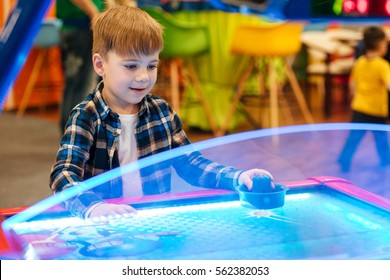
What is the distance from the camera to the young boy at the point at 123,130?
0.69 m

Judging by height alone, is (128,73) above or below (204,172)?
above

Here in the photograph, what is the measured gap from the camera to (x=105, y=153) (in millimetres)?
784

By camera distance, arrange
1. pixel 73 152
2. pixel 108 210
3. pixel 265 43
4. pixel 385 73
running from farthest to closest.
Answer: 1. pixel 265 43
2. pixel 385 73
3. pixel 73 152
4. pixel 108 210

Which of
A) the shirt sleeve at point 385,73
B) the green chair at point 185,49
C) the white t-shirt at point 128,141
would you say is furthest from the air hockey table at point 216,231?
the shirt sleeve at point 385,73

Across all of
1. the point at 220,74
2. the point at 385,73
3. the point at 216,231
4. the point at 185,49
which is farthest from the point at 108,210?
the point at 220,74

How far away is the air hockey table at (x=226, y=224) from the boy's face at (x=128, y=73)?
0.25 feet

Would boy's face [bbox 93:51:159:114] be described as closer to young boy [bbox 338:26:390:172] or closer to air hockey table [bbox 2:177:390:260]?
air hockey table [bbox 2:177:390:260]

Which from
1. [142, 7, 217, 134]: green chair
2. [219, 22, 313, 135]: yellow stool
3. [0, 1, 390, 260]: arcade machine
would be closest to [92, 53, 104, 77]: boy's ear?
[0, 1, 390, 260]: arcade machine

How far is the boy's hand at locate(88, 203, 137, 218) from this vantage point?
0.64m

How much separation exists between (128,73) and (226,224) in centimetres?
19

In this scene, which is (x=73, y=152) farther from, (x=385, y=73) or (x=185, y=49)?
(x=385, y=73)

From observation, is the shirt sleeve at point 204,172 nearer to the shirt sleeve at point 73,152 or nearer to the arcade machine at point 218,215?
the arcade machine at point 218,215

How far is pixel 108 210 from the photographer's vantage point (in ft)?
2.10
